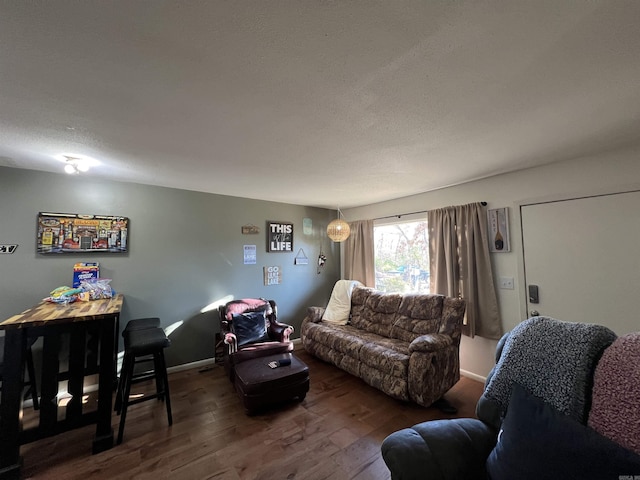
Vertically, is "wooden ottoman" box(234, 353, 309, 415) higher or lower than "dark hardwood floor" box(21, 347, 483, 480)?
higher

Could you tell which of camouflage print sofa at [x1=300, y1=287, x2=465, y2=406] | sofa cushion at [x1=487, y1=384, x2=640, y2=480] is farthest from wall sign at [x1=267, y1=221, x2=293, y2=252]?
sofa cushion at [x1=487, y1=384, x2=640, y2=480]

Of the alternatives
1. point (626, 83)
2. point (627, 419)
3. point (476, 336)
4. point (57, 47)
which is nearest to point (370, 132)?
point (626, 83)

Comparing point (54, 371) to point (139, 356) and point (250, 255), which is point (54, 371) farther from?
point (250, 255)

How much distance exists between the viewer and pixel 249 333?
10.2ft

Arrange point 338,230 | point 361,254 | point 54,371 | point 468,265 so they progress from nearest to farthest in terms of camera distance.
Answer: point 54,371 → point 468,265 → point 338,230 → point 361,254

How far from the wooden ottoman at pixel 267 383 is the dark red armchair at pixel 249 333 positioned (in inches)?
8.8

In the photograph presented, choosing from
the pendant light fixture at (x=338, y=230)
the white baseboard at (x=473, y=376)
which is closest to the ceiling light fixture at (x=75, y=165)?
the pendant light fixture at (x=338, y=230)

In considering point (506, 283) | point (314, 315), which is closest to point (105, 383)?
point (314, 315)

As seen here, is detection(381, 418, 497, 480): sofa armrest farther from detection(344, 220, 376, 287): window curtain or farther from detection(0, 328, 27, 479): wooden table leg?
detection(344, 220, 376, 287): window curtain

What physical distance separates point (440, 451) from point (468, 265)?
240cm

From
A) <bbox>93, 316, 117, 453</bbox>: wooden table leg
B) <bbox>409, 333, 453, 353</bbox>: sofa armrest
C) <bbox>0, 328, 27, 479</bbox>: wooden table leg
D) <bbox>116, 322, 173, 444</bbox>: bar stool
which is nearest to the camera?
<bbox>0, 328, 27, 479</bbox>: wooden table leg

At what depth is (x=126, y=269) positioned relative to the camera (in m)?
3.01

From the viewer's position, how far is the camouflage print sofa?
2.44 m

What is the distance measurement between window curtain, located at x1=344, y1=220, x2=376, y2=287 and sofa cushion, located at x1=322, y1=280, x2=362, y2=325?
310 millimetres
